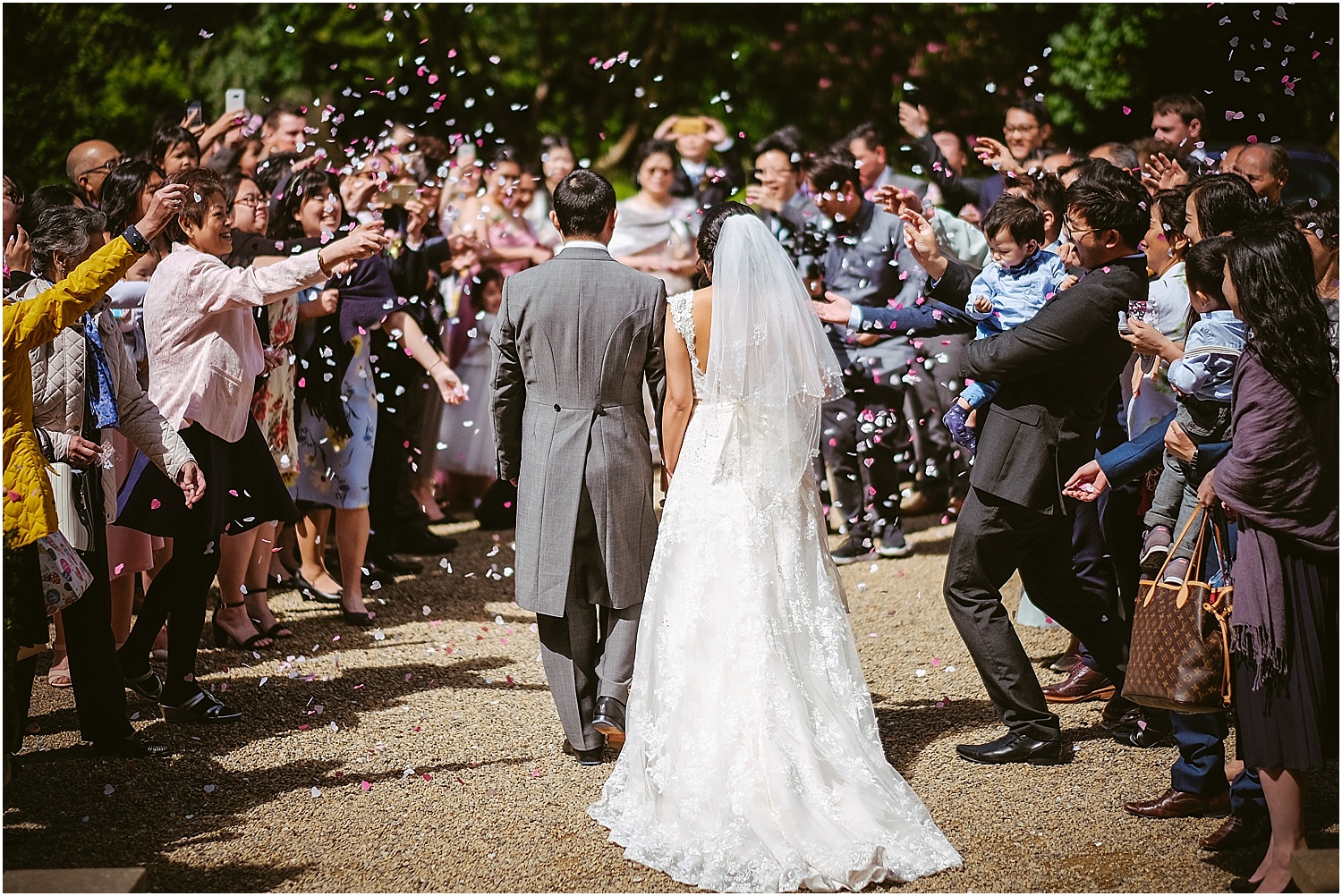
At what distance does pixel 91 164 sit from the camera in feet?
24.6

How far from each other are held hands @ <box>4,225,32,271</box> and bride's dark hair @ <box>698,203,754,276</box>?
236 cm

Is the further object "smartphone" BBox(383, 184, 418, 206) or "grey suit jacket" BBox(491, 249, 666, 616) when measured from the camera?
"smartphone" BBox(383, 184, 418, 206)

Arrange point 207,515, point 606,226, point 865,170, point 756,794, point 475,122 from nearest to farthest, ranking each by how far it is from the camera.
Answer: point 756,794
point 606,226
point 207,515
point 865,170
point 475,122

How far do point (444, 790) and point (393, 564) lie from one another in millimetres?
3206

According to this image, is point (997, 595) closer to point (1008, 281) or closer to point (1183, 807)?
point (1183, 807)

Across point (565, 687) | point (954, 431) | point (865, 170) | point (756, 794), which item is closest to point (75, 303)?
point (565, 687)

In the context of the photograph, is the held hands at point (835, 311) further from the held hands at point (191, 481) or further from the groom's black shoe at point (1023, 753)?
the held hands at point (191, 481)

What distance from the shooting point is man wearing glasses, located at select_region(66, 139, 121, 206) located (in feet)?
23.4

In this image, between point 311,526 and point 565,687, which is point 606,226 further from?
point 311,526

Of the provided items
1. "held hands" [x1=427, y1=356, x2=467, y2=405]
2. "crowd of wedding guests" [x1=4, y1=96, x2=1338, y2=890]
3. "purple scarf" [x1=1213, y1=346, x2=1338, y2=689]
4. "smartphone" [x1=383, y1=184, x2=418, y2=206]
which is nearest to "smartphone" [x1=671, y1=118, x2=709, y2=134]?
"crowd of wedding guests" [x1=4, y1=96, x2=1338, y2=890]

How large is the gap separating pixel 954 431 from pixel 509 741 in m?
2.04

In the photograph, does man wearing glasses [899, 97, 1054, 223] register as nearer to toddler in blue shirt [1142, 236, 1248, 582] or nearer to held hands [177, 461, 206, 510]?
toddler in blue shirt [1142, 236, 1248, 582]

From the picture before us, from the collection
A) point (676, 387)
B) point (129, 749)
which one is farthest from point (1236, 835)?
point (129, 749)

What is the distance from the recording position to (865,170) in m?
9.10
